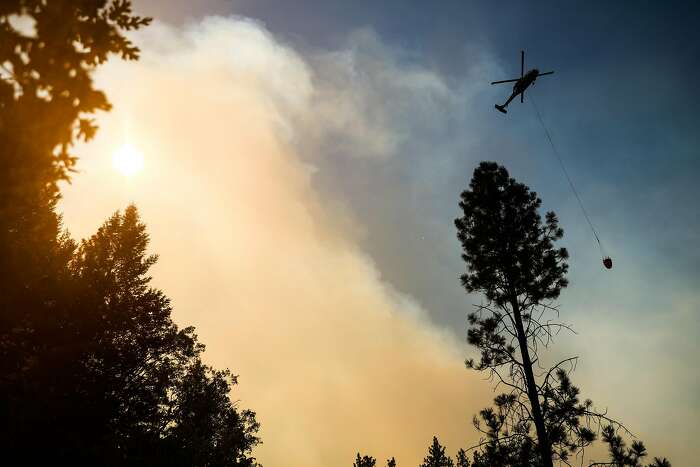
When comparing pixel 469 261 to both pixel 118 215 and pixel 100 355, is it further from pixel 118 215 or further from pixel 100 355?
pixel 118 215

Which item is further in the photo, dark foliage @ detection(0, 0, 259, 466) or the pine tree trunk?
the pine tree trunk

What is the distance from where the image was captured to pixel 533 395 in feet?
32.4

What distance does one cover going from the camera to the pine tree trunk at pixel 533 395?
9.26 metres

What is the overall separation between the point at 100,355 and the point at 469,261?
15560 mm

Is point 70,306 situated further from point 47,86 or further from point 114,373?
point 47,86

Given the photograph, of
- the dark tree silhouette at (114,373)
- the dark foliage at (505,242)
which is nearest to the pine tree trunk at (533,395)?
the dark foliage at (505,242)

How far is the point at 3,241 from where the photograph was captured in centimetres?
963

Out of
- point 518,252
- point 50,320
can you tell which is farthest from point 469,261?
point 50,320

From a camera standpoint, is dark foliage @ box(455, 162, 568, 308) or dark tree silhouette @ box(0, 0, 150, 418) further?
dark foliage @ box(455, 162, 568, 308)

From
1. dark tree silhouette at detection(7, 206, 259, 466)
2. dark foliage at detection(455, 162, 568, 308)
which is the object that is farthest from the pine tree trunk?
dark tree silhouette at detection(7, 206, 259, 466)

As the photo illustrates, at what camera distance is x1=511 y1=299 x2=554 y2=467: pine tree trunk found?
9258 mm

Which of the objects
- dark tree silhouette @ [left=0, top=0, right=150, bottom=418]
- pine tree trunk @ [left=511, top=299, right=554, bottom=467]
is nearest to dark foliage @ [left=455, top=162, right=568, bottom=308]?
pine tree trunk @ [left=511, top=299, right=554, bottom=467]

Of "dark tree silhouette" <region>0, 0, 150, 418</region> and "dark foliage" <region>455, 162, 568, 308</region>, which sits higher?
"dark foliage" <region>455, 162, 568, 308</region>

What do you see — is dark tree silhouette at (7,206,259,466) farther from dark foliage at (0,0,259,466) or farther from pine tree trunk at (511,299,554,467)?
pine tree trunk at (511,299,554,467)
